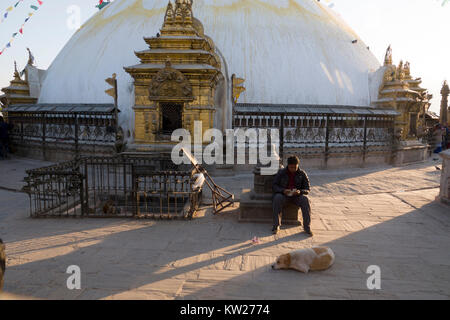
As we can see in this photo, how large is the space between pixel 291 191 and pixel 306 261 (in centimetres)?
167

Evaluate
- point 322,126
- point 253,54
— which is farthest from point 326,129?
point 253,54

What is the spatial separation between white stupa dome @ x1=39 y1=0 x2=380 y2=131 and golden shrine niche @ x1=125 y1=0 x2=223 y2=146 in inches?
154

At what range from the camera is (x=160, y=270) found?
390 centimetres

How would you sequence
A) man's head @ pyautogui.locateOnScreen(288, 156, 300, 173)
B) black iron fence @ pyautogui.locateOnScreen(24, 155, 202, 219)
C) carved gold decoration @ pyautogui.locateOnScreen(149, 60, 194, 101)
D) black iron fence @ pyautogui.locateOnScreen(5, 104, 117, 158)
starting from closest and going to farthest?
man's head @ pyautogui.locateOnScreen(288, 156, 300, 173), black iron fence @ pyautogui.locateOnScreen(24, 155, 202, 219), carved gold decoration @ pyautogui.locateOnScreen(149, 60, 194, 101), black iron fence @ pyautogui.locateOnScreen(5, 104, 117, 158)

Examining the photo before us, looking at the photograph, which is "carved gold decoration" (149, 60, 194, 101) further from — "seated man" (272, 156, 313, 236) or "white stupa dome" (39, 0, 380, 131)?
"seated man" (272, 156, 313, 236)

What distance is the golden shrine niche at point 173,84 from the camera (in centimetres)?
975

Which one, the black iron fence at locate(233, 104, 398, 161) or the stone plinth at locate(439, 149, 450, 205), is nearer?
the stone plinth at locate(439, 149, 450, 205)

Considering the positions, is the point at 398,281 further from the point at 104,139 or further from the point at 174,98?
the point at 104,139

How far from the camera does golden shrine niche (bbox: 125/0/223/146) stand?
32.0 feet

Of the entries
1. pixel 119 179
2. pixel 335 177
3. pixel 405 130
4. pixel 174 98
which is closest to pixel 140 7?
pixel 174 98

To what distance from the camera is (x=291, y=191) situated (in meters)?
5.36

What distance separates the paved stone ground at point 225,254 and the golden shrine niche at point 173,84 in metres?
4.44

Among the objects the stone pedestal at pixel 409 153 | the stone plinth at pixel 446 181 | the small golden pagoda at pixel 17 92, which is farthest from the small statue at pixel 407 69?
the small golden pagoda at pixel 17 92

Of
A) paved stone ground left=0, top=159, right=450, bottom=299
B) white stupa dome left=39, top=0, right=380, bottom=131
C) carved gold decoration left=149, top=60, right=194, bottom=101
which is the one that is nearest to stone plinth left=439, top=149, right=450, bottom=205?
paved stone ground left=0, top=159, right=450, bottom=299
